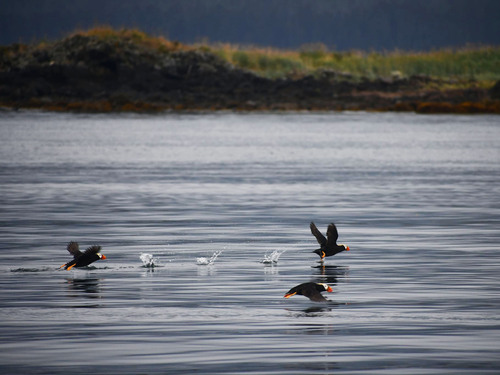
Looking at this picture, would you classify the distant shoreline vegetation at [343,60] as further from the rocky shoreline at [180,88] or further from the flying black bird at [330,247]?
the flying black bird at [330,247]

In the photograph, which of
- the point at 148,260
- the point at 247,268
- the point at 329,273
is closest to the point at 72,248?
the point at 148,260

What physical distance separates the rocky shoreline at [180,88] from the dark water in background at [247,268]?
49127mm

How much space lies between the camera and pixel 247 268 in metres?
16.3

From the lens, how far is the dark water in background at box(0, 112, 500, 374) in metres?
10.8

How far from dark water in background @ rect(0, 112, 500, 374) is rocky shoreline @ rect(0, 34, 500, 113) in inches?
1934

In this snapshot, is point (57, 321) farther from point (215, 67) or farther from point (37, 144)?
point (215, 67)

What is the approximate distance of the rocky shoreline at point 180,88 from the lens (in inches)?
3585

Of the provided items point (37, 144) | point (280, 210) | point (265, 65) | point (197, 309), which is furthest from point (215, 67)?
point (197, 309)

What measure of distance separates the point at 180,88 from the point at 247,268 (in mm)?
75861

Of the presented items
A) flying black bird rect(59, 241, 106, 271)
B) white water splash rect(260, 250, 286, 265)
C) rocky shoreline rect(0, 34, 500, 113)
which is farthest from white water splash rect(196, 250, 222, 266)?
rocky shoreline rect(0, 34, 500, 113)

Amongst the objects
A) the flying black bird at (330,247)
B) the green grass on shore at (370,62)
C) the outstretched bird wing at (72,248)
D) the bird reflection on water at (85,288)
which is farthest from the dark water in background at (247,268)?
the green grass on shore at (370,62)

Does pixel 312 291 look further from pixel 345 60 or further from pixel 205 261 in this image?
pixel 345 60

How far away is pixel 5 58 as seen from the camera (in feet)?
311

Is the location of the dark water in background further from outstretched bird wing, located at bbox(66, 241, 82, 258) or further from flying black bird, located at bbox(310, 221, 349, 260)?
outstretched bird wing, located at bbox(66, 241, 82, 258)
